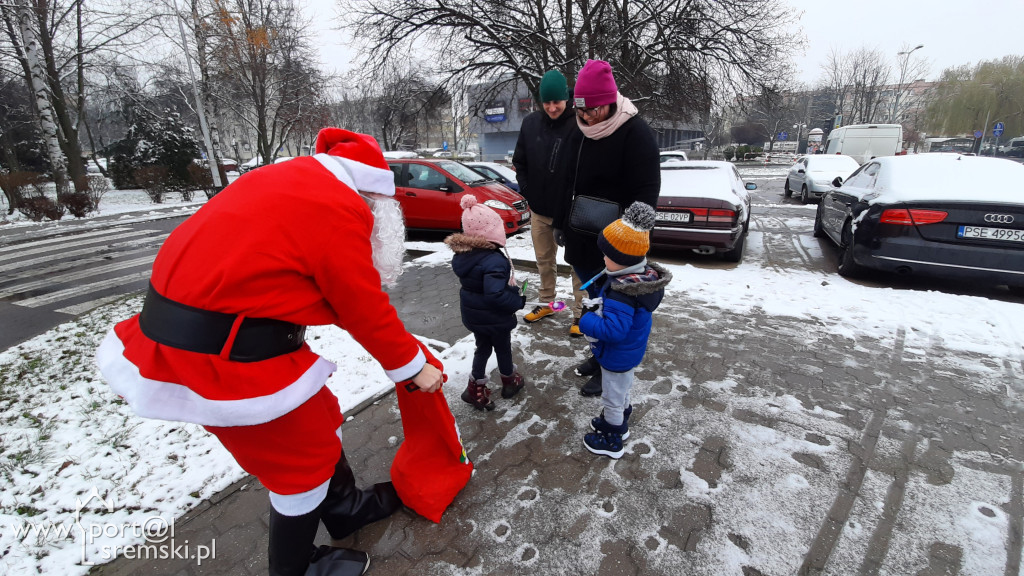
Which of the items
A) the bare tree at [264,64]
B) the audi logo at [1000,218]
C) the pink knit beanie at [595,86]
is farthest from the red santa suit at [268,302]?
the bare tree at [264,64]

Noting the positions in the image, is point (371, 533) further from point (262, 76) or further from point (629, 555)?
point (262, 76)

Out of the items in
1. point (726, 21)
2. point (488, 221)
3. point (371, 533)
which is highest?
point (726, 21)

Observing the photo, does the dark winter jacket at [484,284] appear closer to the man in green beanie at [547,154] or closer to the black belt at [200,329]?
the man in green beanie at [547,154]

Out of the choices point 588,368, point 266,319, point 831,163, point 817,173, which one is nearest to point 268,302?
point 266,319

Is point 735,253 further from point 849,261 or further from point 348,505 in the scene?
point 348,505

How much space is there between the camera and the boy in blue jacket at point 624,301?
2.07 meters

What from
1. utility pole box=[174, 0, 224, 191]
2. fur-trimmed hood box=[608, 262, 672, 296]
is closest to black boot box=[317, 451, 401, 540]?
fur-trimmed hood box=[608, 262, 672, 296]

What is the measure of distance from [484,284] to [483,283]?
0.05ft

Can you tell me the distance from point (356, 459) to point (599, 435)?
4.44 feet

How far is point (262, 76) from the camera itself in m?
19.0

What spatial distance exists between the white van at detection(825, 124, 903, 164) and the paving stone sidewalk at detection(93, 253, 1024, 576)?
772 inches

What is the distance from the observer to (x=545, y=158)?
336cm

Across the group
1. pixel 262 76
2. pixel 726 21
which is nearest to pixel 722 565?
pixel 726 21

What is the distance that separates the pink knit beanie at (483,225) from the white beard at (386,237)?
829 mm
